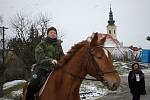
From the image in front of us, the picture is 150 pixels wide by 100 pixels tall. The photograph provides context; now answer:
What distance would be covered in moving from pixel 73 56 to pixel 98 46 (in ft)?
1.88

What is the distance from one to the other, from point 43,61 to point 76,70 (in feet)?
2.13

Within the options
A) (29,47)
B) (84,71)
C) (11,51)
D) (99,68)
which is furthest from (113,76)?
(11,51)

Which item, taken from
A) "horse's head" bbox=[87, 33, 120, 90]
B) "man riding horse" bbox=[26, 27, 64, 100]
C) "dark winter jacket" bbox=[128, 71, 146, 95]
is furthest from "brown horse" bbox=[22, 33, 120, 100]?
"dark winter jacket" bbox=[128, 71, 146, 95]

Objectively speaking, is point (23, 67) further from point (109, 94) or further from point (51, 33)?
point (51, 33)

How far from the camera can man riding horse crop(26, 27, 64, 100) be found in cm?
662

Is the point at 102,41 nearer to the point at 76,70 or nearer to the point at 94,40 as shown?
the point at 94,40

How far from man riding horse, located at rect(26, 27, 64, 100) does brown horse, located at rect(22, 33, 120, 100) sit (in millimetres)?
164

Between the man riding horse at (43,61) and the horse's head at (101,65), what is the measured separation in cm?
81

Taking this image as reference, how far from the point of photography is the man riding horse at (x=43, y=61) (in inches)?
261

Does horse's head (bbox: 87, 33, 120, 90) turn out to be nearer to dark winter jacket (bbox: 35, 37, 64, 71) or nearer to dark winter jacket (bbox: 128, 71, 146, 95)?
dark winter jacket (bbox: 35, 37, 64, 71)

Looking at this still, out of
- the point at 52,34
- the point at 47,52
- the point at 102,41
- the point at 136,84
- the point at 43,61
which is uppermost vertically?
the point at 52,34

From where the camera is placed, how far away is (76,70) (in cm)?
636

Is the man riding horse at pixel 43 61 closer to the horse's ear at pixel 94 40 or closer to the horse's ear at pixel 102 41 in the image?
the horse's ear at pixel 94 40

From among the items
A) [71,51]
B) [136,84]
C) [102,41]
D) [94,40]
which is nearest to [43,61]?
[71,51]
